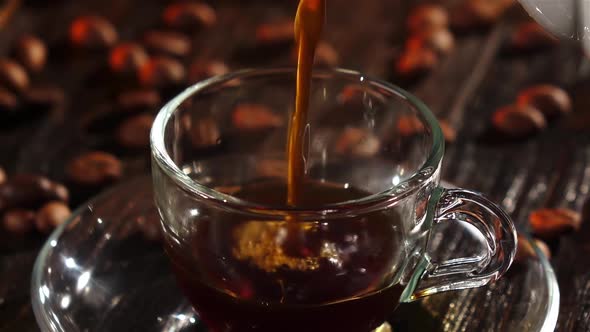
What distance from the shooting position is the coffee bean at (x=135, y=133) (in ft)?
2.99

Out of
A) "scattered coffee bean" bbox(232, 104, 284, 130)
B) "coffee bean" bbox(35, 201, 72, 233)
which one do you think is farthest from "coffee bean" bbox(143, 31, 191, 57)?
"coffee bean" bbox(35, 201, 72, 233)

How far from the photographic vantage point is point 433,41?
1068 millimetres

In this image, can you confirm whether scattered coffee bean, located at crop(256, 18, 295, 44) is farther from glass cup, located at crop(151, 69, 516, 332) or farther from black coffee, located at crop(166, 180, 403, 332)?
black coffee, located at crop(166, 180, 403, 332)

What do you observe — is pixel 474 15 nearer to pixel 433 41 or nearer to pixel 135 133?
pixel 433 41

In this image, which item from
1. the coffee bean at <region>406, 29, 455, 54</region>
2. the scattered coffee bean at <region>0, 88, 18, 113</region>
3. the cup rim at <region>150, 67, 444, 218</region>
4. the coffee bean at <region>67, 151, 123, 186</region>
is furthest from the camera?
the coffee bean at <region>406, 29, 455, 54</region>

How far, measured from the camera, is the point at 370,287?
21.8 inches

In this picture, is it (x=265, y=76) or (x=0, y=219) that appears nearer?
(x=265, y=76)

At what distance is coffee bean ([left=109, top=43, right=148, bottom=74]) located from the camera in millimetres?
1038

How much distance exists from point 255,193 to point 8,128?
0.40 metres

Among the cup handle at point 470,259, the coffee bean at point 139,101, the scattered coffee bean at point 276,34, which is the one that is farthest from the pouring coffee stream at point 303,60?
the scattered coffee bean at point 276,34

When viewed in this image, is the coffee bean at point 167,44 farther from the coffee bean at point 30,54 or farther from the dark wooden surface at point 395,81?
the coffee bean at point 30,54

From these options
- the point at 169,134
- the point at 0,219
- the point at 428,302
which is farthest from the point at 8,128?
the point at 428,302

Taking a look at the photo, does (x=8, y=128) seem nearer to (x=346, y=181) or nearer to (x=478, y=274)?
(x=346, y=181)

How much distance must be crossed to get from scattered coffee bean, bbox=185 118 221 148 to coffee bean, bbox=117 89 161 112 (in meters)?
0.27
